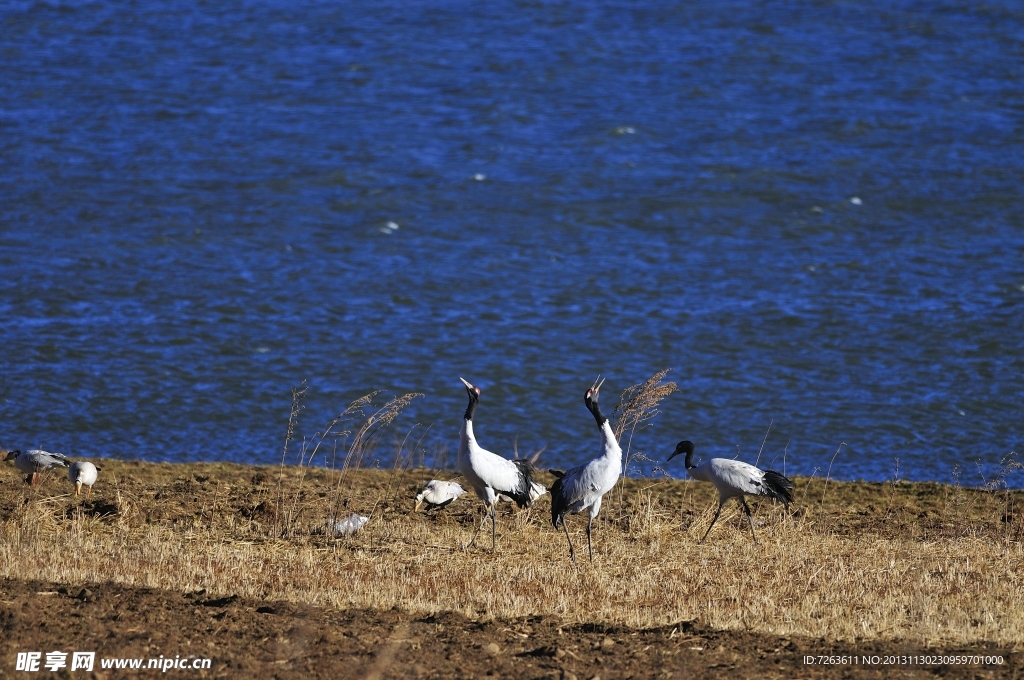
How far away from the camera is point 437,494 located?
498 inches

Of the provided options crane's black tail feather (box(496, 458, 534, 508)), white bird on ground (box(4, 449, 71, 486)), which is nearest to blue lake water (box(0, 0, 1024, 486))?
crane's black tail feather (box(496, 458, 534, 508))

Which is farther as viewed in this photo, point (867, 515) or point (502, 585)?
point (867, 515)

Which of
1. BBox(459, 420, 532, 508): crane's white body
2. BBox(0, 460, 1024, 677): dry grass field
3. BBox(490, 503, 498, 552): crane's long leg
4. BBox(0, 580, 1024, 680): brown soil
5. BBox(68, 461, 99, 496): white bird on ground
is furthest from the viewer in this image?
BBox(68, 461, 99, 496): white bird on ground

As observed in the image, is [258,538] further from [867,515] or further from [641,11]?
[641,11]

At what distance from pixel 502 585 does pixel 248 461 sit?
930 centimetres

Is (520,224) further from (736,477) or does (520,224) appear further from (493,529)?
(493,529)

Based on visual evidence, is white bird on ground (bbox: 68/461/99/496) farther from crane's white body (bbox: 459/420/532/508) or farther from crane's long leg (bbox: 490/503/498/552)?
crane's long leg (bbox: 490/503/498/552)

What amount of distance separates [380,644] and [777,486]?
5.24 metres

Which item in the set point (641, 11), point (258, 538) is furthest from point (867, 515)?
point (641, 11)

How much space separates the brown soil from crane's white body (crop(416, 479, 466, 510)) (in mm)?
3968

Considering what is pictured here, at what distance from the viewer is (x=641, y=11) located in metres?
42.7

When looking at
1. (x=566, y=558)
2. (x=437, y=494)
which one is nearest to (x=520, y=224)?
(x=437, y=494)

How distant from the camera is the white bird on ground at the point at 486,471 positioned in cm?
1160

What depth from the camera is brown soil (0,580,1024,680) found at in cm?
747
